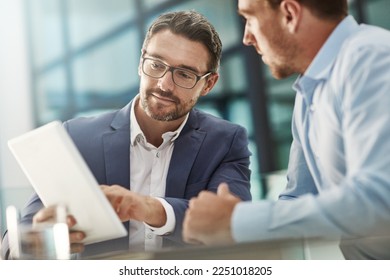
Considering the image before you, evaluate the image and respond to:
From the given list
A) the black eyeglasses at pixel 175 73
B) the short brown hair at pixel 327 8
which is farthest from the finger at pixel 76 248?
the short brown hair at pixel 327 8

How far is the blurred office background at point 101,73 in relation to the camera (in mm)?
1989

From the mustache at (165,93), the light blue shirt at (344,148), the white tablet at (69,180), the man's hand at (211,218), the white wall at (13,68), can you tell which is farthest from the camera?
the white wall at (13,68)

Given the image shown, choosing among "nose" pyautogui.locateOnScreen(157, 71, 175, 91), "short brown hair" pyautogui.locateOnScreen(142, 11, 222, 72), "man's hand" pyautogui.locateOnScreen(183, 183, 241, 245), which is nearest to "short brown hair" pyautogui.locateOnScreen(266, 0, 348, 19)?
"short brown hair" pyautogui.locateOnScreen(142, 11, 222, 72)

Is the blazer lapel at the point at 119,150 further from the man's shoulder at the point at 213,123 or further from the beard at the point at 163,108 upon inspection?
the man's shoulder at the point at 213,123

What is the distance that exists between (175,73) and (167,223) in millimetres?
475

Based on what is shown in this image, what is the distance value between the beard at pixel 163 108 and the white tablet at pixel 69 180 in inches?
12.6

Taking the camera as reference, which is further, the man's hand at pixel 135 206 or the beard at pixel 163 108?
the beard at pixel 163 108

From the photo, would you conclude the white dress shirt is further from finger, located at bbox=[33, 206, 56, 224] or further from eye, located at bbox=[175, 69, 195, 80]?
finger, located at bbox=[33, 206, 56, 224]

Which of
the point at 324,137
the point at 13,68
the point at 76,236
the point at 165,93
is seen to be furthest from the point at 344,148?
the point at 13,68

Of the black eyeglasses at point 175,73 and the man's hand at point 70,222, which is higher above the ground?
the black eyeglasses at point 175,73

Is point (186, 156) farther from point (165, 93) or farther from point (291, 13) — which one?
point (291, 13)

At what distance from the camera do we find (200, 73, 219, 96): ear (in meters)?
2.00
